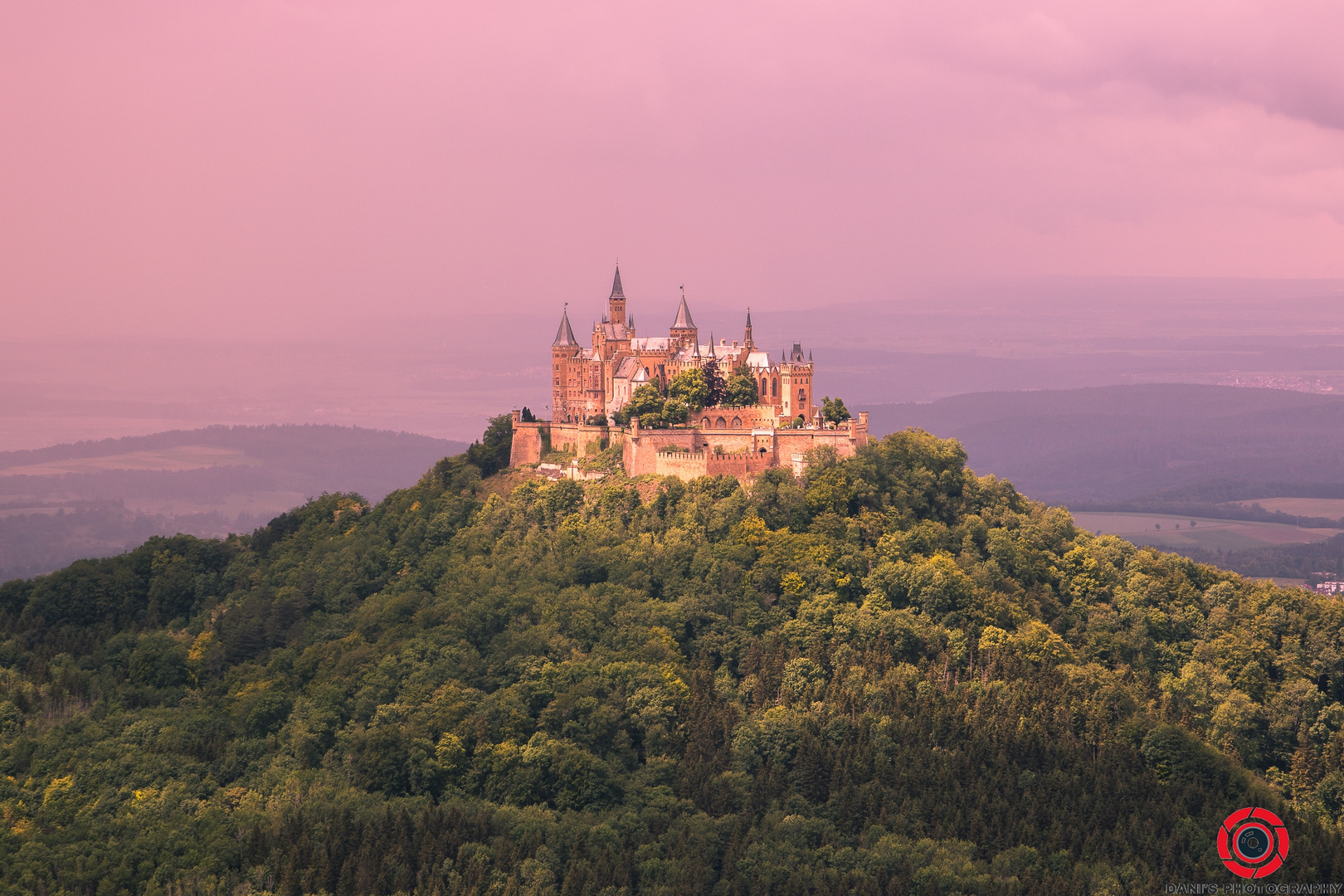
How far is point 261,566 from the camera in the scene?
397 ft

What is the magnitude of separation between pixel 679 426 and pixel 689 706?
26.5 metres

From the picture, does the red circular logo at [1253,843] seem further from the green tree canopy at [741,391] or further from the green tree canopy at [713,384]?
the green tree canopy at [713,384]

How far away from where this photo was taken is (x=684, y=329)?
12006 cm

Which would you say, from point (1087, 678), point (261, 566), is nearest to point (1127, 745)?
point (1087, 678)

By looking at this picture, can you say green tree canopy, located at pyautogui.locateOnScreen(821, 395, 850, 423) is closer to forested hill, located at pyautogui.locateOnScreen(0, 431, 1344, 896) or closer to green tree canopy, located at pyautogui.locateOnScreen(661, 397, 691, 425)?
forested hill, located at pyautogui.locateOnScreen(0, 431, 1344, 896)

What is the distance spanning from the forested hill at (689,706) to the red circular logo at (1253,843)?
81cm

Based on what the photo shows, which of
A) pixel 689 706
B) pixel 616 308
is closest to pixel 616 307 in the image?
pixel 616 308

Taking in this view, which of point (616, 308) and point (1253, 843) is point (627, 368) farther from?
point (1253, 843)

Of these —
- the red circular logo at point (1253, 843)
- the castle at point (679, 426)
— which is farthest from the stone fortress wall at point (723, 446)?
the red circular logo at point (1253, 843)

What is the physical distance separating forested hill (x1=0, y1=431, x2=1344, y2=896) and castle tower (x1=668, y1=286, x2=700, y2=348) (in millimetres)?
14670

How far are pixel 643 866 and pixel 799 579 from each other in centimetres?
2728

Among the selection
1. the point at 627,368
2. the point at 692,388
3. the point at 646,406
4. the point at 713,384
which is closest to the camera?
the point at 646,406

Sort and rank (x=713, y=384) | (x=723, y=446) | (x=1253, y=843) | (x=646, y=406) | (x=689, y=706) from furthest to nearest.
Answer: (x=713, y=384)
(x=646, y=406)
(x=723, y=446)
(x=689, y=706)
(x=1253, y=843)

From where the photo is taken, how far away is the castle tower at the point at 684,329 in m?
120
